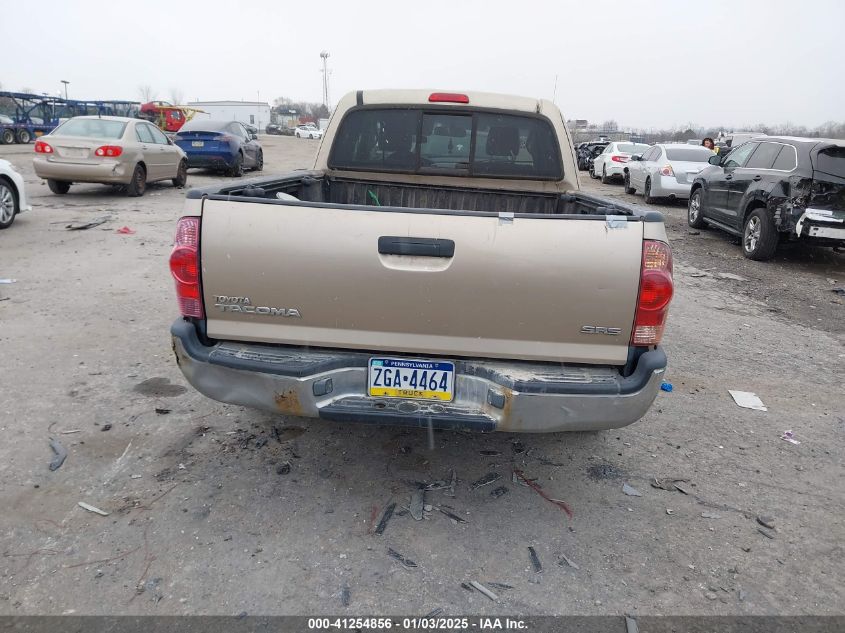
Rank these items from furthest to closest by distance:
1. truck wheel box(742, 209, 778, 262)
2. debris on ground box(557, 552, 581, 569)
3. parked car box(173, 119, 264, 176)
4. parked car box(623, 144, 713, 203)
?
1. parked car box(173, 119, 264, 176)
2. parked car box(623, 144, 713, 203)
3. truck wheel box(742, 209, 778, 262)
4. debris on ground box(557, 552, 581, 569)

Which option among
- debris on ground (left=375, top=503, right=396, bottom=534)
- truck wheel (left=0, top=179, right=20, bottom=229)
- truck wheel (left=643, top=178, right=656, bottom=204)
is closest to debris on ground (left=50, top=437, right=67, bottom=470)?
debris on ground (left=375, top=503, right=396, bottom=534)

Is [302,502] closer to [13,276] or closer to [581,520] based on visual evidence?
[581,520]

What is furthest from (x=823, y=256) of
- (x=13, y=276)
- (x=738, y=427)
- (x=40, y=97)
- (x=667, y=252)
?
(x=40, y=97)

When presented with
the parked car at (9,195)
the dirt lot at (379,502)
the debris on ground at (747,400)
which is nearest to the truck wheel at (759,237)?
the dirt lot at (379,502)

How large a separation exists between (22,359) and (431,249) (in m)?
3.81

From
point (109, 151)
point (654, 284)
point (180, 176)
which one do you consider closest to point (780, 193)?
point (654, 284)

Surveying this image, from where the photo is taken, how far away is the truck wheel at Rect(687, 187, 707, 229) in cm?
1199

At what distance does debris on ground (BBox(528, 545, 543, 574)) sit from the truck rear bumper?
1.91ft

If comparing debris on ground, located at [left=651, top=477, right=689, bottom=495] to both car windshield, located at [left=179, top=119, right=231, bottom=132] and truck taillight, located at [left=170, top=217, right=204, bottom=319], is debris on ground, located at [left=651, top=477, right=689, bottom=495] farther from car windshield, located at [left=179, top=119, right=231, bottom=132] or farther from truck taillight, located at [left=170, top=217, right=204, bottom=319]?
car windshield, located at [left=179, top=119, right=231, bottom=132]

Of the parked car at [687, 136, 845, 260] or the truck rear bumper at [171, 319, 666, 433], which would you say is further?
the parked car at [687, 136, 845, 260]

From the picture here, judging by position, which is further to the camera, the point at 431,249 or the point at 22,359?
the point at 22,359

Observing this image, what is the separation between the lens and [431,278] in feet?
8.52

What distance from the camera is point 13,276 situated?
22.1ft

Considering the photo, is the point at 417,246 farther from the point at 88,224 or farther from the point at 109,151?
the point at 109,151
